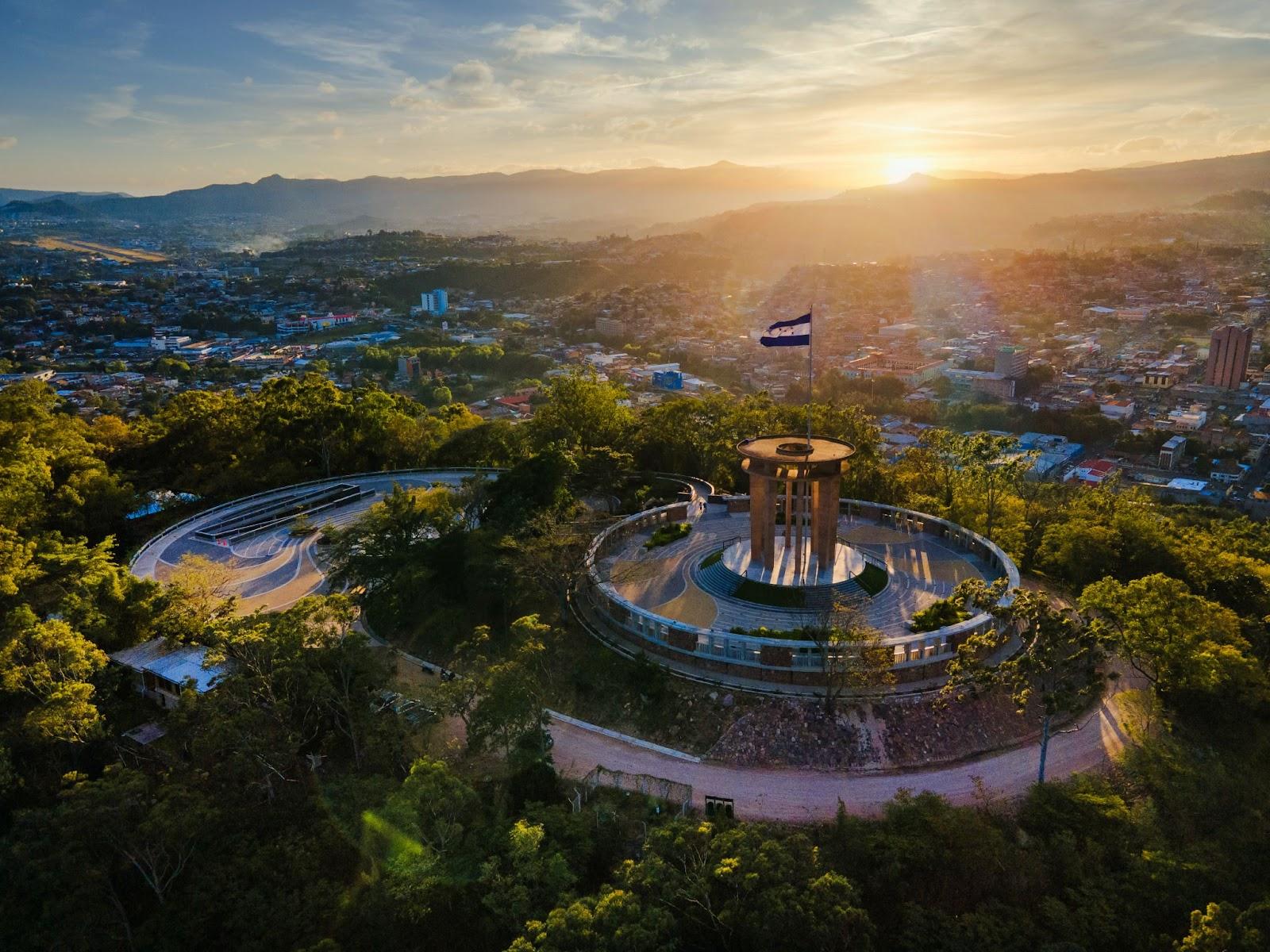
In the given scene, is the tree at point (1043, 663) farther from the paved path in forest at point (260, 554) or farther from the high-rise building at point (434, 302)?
the high-rise building at point (434, 302)

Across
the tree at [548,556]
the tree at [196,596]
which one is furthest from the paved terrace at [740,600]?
the tree at [196,596]

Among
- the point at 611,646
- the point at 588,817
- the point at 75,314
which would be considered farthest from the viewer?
the point at 75,314

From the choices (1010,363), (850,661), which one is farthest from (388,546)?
(1010,363)

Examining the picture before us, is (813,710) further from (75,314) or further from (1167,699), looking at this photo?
(75,314)

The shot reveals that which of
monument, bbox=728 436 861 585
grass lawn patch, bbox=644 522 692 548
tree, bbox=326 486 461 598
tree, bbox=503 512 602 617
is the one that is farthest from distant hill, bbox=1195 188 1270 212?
tree, bbox=326 486 461 598

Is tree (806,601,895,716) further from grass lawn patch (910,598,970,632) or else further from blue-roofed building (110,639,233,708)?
blue-roofed building (110,639,233,708)

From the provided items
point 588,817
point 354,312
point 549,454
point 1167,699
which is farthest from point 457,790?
point 354,312
